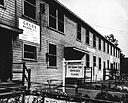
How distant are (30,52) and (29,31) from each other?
117 centimetres

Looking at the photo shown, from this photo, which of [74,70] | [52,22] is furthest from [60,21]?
[74,70]

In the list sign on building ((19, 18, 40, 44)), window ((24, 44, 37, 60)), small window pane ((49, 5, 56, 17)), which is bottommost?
window ((24, 44, 37, 60))

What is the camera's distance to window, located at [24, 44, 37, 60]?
11.8m

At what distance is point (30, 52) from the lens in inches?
465

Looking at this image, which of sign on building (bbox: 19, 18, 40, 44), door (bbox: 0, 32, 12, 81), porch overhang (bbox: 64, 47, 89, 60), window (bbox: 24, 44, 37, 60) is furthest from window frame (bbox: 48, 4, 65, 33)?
door (bbox: 0, 32, 12, 81)

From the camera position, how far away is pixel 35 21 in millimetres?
12469

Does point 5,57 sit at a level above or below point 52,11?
below

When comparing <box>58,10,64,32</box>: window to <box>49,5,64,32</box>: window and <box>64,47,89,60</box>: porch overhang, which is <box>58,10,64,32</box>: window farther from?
<box>64,47,89,60</box>: porch overhang

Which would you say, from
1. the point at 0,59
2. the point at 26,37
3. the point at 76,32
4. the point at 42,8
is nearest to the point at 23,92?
the point at 0,59

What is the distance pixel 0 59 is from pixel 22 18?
8.48 feet

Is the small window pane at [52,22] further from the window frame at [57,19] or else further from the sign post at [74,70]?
the sign post at [74,70]

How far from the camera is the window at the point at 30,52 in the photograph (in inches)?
463

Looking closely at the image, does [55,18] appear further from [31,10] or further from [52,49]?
[31,10]

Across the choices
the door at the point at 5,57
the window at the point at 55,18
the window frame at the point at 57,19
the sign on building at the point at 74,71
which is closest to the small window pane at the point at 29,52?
the door at the point at 5,57
